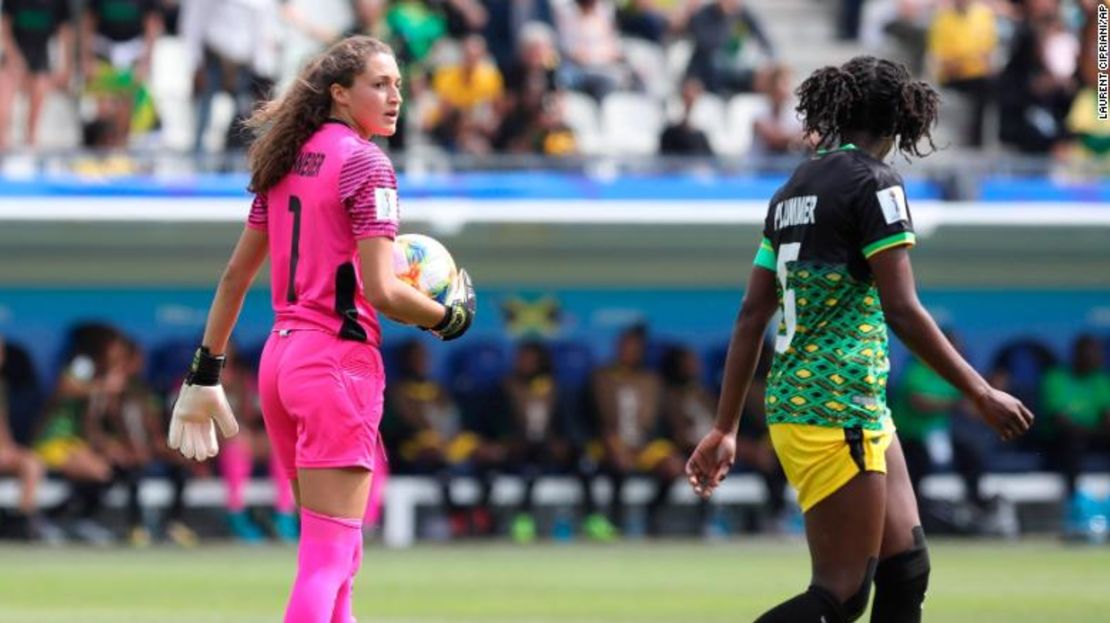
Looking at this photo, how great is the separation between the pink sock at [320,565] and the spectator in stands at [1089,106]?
47.3 feet

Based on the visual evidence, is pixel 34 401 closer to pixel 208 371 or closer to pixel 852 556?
pixel 208 371

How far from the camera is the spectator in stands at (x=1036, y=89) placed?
19797 mm

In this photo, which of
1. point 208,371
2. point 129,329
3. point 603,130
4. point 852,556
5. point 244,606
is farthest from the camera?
point 603,130

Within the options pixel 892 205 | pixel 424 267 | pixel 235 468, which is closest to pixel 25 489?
pixel 235 468

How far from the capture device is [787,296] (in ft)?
20.2

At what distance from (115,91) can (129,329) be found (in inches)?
84.7

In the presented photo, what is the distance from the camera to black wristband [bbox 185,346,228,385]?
6543 millimetres

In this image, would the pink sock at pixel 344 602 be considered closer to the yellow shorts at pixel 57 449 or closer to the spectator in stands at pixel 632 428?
the yellow shorts at pixel 57 449

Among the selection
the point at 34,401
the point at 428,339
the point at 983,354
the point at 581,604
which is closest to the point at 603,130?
the point at 428,339

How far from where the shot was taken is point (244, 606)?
11500 mm

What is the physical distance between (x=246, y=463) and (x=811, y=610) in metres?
12.5

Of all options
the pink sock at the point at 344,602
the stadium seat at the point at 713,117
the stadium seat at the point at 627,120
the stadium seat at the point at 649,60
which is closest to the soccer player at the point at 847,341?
the pink sock at the point at 344,602

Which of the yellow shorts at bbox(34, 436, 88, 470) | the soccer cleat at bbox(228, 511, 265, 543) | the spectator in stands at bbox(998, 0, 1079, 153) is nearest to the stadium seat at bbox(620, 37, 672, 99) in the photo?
the spectator in stands at bbox(998, 0, 1079, 153)

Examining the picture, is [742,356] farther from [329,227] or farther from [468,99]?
[468,99]
